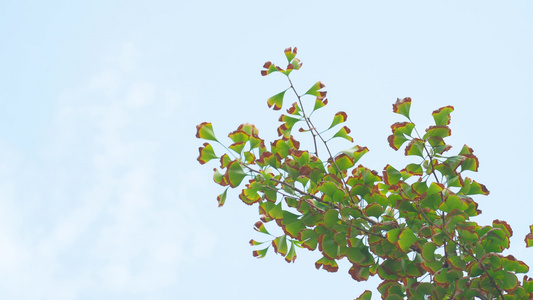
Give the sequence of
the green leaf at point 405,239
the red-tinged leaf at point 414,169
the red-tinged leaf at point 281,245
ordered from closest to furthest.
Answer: the green leaf at point 405,239 < the red-tinged leaf at point 414,169 < the red-tinged leaf at point 281,245

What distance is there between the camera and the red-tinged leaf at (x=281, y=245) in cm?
225

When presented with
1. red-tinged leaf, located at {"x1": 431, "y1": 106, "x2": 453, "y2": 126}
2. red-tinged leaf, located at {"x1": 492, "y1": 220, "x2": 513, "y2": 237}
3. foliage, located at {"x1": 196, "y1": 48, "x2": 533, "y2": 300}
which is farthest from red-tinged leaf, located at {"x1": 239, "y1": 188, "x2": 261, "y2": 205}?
red-tinged leaf, located at {"x1": 492, "y1": 220, "x2": 513, "y2": 237}

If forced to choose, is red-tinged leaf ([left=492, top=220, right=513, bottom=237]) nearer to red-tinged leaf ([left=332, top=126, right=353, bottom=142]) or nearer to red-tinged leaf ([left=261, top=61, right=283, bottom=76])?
red-tinged leaf ([left=332, top=126, right=353, bottom=142])

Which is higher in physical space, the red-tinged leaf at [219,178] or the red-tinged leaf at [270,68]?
the red-tinged leaf at [270,68]

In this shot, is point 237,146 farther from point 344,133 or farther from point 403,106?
point 403,106

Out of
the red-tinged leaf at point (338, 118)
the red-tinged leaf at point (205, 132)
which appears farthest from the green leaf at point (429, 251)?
the red-tinged leaf at point (205, 132)

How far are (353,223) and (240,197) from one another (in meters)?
0.47

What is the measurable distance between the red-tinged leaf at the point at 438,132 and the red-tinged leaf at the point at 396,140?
8 cm

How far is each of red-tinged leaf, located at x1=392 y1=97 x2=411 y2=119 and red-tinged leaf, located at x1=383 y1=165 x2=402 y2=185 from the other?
20 centimetres

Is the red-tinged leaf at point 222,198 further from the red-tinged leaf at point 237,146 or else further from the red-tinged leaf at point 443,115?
the red-tinged leaf at point 443,115

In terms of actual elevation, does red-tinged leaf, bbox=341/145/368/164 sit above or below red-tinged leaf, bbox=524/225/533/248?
above

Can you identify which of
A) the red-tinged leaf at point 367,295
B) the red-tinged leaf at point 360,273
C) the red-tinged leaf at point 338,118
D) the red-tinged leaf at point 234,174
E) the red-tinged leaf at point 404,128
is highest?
the red-tinged leaf at point 338,118

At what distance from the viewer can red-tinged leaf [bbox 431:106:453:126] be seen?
2102mm

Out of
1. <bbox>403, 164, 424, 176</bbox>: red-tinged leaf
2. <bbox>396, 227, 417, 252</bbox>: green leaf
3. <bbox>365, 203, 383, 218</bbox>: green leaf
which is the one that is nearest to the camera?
<bbox>396, 227, 417, 252</bbox>: green leaf
